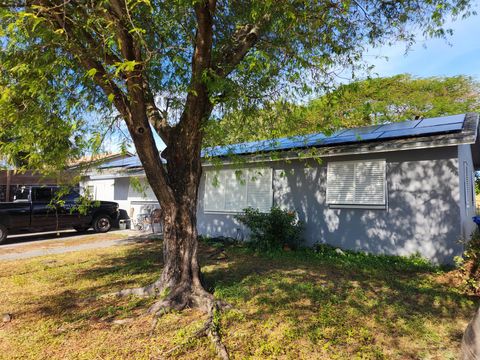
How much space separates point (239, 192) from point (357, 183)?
4.23m

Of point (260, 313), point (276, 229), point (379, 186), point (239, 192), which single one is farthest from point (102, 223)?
point (260, 313)

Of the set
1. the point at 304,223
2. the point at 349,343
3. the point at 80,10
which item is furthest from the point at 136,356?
the point at 304,223

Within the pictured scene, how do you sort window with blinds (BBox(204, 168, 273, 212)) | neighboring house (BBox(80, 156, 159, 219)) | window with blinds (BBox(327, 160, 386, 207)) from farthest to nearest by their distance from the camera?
neighboring house (BBox(80, 156, 159, 219)) → window with blinds (BBox(204, 168, 273, 212)) → window with blinds (BBox(327, 160, 386, 207))

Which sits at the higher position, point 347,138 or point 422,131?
point 347,138

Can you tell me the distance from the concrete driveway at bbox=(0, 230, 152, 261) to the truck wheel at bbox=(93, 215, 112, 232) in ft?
1.21

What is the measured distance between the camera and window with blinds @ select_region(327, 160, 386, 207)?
8742 mm

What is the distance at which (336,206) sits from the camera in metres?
9.43

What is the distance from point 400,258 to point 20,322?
7.74 meters

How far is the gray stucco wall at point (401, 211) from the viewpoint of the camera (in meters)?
7.70

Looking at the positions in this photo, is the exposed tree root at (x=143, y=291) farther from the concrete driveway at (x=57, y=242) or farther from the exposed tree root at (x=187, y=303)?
the concrete driveway at (x=57, y=242)

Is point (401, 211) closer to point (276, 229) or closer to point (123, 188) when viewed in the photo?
point (276, 229)

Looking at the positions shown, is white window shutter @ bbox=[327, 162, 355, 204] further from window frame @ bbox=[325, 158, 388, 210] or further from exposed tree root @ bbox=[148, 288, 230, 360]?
exposed tree root @ bbox=[148, 288, 230, 360]

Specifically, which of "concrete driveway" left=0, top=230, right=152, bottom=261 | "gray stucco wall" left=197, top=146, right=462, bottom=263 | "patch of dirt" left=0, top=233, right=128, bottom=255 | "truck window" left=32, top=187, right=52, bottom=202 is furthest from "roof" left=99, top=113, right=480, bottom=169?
"truck window" left=32, top=187, right=52, bottom=202

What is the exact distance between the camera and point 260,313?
4980 mm
